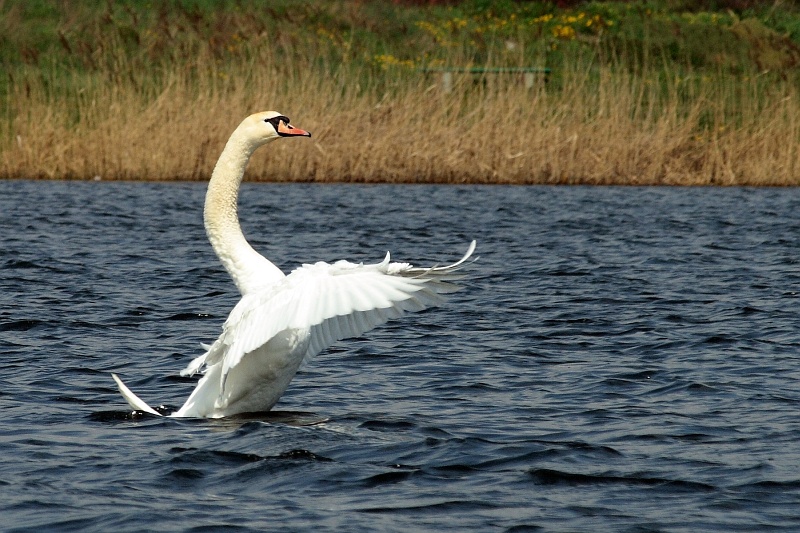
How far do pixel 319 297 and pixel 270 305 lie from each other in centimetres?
27

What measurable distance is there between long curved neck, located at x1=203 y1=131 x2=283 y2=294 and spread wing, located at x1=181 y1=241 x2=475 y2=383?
0.54 metres

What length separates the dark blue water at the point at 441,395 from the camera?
16.1ft

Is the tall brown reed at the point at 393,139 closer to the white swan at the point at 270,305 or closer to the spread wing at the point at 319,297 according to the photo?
the white swan at the point at 270,305

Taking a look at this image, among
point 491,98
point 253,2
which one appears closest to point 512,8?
point 253,2

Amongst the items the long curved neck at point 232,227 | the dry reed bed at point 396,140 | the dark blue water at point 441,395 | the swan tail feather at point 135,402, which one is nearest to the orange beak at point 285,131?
the long curved neck at point 232,227

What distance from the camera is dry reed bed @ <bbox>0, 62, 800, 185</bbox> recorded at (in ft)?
60.1

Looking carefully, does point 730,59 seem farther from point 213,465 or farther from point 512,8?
point 213,465

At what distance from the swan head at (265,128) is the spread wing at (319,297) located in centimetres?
141

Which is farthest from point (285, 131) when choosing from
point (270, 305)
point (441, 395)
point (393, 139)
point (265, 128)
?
point (393, 139)

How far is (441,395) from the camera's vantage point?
6.92 meters

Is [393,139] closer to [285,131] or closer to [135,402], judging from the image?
[285,131]

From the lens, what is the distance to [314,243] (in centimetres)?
1347

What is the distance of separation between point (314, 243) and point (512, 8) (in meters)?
24.1

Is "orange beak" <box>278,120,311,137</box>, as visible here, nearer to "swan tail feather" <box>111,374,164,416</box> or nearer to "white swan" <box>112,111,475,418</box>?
"white swan" <box>112,111,475,418</box>
